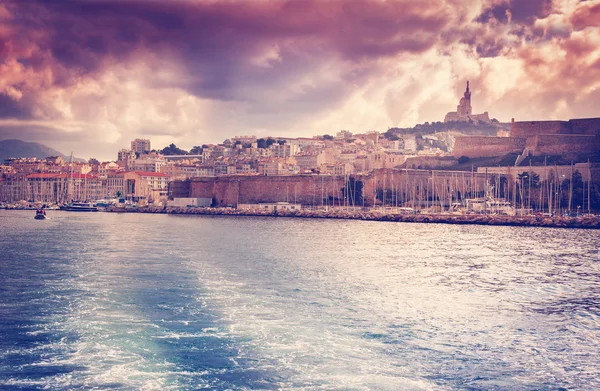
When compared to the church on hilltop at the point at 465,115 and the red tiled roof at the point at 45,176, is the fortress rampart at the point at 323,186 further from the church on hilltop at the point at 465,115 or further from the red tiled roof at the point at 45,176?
the church on hilltop at the point at 465,115

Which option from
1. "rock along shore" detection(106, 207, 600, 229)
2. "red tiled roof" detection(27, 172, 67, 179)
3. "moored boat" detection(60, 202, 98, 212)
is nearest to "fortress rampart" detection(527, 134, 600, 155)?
"rock along shore" detection(106, 207, 600, 229)

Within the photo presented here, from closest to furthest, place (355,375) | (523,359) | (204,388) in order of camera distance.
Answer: (204,388)
(355,375)
(523,359)

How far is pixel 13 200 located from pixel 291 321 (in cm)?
7145

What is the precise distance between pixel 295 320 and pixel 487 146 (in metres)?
53.2

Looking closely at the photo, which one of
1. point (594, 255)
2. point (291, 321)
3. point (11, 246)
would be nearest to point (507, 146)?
point (594, 255)

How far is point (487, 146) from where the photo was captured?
196ft

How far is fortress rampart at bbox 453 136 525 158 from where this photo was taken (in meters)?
57.7

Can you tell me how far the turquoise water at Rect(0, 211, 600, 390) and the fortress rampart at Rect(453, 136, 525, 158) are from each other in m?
39.4

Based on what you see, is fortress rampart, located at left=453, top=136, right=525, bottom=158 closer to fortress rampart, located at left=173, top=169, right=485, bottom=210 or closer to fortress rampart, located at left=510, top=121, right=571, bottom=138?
fortress rampart, located at left=510, top=121, right=571, bottom=138

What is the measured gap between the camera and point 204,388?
288 inches

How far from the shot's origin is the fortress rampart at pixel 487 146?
57.7 m

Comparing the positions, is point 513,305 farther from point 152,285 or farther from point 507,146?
point 507,146

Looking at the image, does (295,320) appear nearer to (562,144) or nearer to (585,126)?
(562,144)

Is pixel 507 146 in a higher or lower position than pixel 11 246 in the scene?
higher
